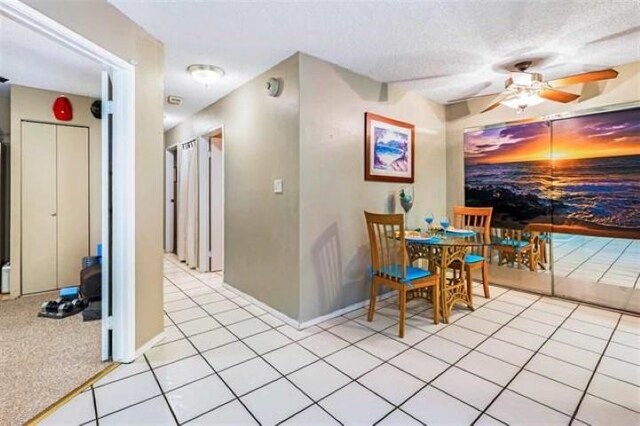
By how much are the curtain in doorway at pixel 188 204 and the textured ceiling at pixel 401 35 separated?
1638mm

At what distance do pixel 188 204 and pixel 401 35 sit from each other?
12.4ft

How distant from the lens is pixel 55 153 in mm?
3660

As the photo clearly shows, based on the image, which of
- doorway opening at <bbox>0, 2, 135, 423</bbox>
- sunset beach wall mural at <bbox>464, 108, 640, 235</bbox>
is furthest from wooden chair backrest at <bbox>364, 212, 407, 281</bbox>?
sunset beach wall mural at <bbox>464, 108, 640, 235</bbox>

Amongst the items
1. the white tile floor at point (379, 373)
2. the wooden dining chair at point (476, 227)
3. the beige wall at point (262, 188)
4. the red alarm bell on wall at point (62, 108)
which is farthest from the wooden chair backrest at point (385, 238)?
the red alarm bell on wall at point (62, 108)

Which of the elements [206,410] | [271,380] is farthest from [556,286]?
[206,410]

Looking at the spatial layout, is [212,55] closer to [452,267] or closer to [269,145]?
[269,145]

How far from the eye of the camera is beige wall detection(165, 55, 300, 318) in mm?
2730

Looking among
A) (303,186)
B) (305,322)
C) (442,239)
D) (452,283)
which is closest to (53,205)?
(303,186)

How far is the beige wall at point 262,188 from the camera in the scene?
2730mm

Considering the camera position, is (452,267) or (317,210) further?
(452,267)

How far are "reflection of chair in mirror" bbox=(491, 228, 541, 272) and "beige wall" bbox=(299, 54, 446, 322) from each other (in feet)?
4.96

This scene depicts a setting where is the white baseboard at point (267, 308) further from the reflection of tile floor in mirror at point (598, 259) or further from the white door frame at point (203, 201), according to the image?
the reflection of tile floor in mirror at point (598, 259)

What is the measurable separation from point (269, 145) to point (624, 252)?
11.9 feet

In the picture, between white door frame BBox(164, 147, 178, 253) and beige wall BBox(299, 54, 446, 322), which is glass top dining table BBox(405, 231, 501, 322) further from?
white door frame BBox(164, 147, 178, 253)
